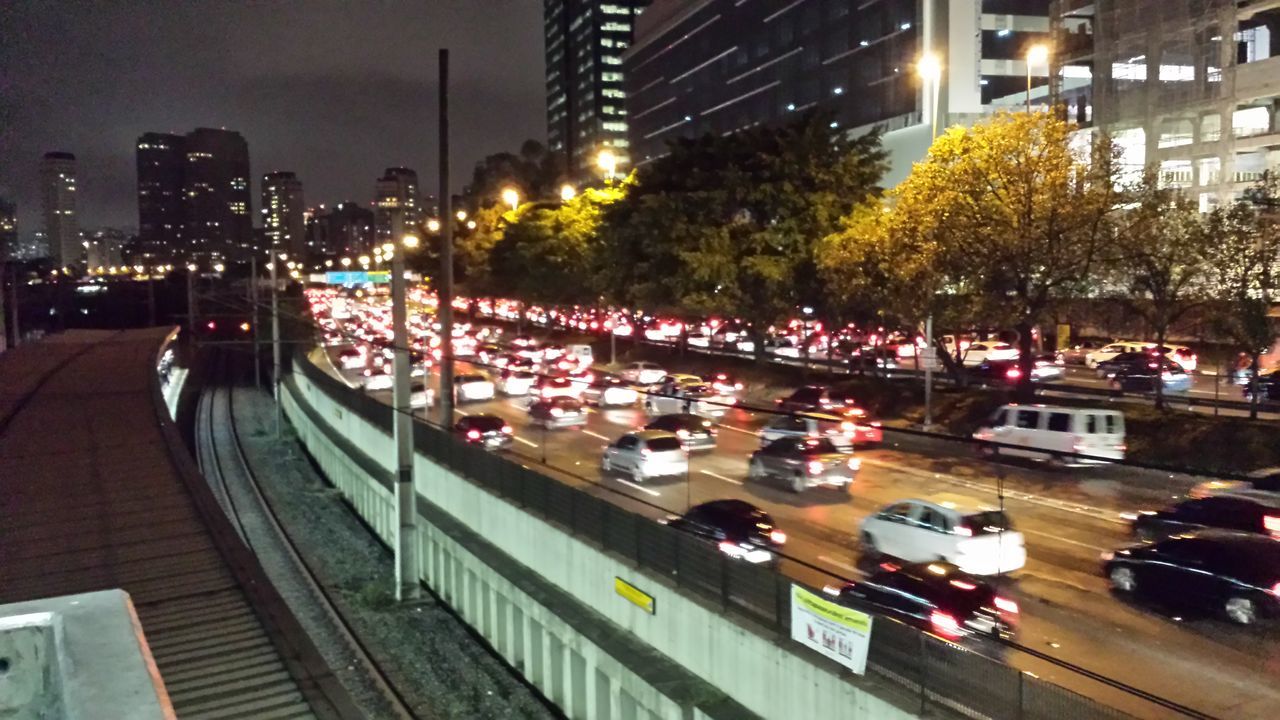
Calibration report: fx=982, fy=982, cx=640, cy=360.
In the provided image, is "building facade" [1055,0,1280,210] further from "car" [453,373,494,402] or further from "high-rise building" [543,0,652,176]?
"high-rise building" [543,0,652,176]

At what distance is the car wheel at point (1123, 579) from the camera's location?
14305 mm

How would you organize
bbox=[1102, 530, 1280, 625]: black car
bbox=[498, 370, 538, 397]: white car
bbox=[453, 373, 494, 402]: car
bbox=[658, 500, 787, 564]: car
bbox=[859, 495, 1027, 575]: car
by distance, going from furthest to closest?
bbox=[498, 370, 538, 397]: white car, bbox=[453, 373, 494, 402]: car, bbox=[658, 500, 787, 564]: car, bbox=[859, 495, 1027, 575]: car, bbox=[1102, 530, 1280, 625]: black car

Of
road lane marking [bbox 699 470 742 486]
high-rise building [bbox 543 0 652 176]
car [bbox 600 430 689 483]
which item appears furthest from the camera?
high-rise building [bbox 543 0 652 176]

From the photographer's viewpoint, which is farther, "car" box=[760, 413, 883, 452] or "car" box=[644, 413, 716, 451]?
"car" box=[644, 413, 716, 451]

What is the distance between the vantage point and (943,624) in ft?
41.1

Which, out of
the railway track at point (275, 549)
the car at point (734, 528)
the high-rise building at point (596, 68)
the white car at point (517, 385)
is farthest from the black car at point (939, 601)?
the high-rise building at point (596, 68)

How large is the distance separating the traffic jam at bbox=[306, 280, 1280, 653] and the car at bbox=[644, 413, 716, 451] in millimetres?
56

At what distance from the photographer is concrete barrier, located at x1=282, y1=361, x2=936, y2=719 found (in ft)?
37.5

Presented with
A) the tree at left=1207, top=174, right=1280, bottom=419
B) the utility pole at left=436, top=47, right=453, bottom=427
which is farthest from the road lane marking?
the tree at left=1207, top=174, right=1280, bottom=419

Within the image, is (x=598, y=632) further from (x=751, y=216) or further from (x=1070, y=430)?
(x=751, y=216)

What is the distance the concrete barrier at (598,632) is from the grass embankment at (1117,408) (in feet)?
22.6

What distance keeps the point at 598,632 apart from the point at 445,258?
50.9 feet

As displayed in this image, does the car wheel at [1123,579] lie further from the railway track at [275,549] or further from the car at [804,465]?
the railway track at [275,549]

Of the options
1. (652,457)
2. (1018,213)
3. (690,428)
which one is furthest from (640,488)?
(1018,213)
